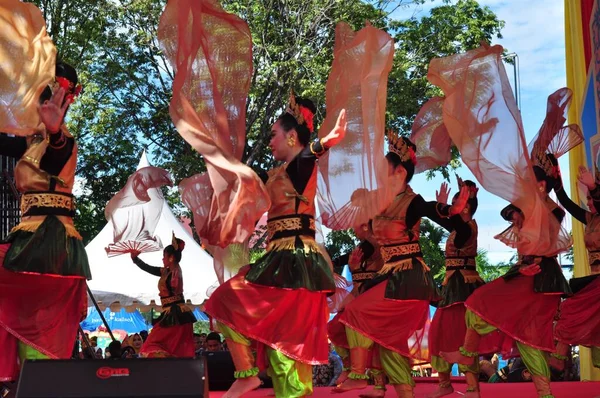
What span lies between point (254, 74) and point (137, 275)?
4462 mm

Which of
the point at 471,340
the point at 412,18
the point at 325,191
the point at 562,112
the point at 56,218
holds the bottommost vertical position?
the point at 471,340

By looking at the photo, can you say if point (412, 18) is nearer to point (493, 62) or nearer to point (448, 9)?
point (448, 9)

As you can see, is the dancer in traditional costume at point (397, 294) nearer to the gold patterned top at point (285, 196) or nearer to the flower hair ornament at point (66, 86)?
the gold patterned top at point (285, 196)

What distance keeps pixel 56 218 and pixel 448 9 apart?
38.3ft

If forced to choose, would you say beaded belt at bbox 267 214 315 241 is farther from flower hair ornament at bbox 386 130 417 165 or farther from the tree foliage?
the tree foliage

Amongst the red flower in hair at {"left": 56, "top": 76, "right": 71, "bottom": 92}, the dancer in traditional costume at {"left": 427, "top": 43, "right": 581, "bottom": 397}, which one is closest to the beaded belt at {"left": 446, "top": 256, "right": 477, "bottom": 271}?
the dancer in traditional costume at {"left": 427, "top": 43, "right": 581, "bottom": 397}

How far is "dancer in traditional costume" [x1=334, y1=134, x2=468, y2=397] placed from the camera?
5555 millimetres

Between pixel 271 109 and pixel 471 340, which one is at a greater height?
pixel 271 109

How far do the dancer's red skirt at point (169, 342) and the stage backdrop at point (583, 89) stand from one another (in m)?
4.22

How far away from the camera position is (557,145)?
663 cm

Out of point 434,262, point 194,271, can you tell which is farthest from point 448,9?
Answer: point 194,271

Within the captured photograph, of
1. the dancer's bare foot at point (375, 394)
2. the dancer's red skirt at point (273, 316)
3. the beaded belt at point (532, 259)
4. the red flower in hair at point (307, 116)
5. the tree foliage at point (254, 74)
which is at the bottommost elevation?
the dancer's bare foot at point (375, 394)

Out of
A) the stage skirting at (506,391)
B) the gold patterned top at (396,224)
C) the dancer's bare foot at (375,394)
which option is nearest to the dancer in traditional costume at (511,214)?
the gold patterned top at (396,224)

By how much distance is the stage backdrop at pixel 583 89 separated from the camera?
30.0 feet
